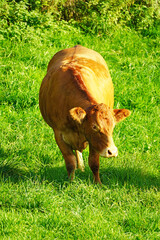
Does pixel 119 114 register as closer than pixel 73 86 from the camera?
Yes

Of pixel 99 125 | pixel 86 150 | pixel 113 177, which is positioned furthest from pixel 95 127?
pixel 86 150

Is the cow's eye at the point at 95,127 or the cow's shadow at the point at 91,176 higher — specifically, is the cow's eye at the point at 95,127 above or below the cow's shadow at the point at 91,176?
above

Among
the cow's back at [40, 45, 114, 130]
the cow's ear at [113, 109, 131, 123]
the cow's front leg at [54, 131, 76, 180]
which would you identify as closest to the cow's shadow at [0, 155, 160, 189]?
the cow's front leg at [54, 131, 76, 180]

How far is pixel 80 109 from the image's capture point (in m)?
4.84

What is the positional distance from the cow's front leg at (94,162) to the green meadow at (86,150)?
0.11m

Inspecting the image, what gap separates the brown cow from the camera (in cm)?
477

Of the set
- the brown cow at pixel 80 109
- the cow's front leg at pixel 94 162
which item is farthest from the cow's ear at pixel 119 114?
the cow's front leg at pixel 94 162

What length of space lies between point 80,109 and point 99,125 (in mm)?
277

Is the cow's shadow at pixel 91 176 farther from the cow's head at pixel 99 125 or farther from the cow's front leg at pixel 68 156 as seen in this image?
the cow's head at pixel 99 125

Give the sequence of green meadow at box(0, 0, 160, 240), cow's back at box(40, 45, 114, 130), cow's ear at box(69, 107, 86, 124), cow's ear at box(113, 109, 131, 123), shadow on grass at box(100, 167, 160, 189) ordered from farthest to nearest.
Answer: shadow on grass at box(100, 167, 160, 189) < cow's back at box(40, 45, 114, 130) < cow's ear at box(113, 109, 131, 123) < cow's ear at box(69, 107, 86, 124) < green meadow at box(0, 0, 160, 240)

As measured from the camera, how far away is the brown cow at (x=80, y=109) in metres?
4.77

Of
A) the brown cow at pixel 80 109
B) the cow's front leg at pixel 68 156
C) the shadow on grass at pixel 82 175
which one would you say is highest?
the brown cow at pixel 80 109

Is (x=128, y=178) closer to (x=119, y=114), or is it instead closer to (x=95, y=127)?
(x=119, y=114)

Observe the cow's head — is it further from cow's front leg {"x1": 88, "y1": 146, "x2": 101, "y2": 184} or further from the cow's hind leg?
the cow's hind leg
